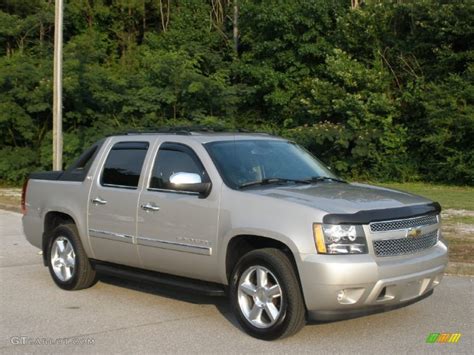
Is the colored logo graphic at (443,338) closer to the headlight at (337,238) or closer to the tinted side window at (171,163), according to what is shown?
the headlight at (337,238)

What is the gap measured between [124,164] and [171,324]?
190 cm

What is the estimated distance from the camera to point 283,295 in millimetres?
5617

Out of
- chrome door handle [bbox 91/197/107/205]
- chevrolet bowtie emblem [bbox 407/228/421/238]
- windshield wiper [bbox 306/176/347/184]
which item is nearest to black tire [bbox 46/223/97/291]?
chrome door handle [bbox 91/197/107/205]

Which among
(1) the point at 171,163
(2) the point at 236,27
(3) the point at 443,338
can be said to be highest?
(2) the point at 236,27

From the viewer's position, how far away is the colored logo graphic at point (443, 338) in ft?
19.1

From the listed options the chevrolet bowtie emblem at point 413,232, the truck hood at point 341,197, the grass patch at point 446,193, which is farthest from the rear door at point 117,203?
the grass patch at point 446,193

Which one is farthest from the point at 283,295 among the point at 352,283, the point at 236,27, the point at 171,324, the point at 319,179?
the point at 236,27

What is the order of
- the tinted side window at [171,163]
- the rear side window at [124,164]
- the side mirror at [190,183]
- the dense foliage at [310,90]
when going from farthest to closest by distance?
the dense foliage at [310,90]
the rear side window at [124,164]
the tinted side window at [171,163]
the side mirror at [190,183]

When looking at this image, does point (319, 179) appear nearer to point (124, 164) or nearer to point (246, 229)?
point (246, 229)

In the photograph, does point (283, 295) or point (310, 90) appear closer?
point (283, 295)

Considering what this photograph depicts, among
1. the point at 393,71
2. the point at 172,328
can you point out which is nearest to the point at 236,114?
the point at 393,71

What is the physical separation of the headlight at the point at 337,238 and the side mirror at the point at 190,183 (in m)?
1.26

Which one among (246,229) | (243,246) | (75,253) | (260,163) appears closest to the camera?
(246,229)

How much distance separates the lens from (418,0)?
2470 centimetres
